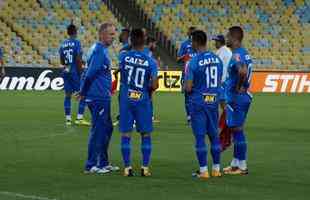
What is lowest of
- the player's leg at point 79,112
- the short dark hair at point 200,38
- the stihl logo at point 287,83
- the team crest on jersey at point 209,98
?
the stihl logo at point 287,83

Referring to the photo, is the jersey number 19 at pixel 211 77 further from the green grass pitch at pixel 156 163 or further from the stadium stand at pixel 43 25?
the stadium stand at pixel 43 25

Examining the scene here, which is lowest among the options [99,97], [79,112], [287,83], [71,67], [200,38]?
[287,83]

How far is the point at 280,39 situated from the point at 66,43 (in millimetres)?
28373

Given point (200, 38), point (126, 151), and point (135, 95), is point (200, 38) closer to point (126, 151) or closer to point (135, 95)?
point (135, 95)

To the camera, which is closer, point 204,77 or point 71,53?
point 204,77

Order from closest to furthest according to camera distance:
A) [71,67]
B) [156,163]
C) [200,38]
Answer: [200,38]
[156,163]
[71,67]

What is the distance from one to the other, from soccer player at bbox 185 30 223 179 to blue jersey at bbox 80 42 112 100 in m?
1.37

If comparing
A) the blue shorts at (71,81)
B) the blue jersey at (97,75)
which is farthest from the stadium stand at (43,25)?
the blue jersey at (97,75)

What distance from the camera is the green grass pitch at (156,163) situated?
11906mm

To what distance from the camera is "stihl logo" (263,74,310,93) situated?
4288cm

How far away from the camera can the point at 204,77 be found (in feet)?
44.2

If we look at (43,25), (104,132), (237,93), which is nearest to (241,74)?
(237,93)

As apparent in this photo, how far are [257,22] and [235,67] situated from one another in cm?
3602

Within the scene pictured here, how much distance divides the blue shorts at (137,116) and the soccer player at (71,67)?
29.5ft
